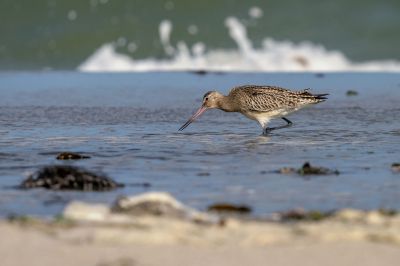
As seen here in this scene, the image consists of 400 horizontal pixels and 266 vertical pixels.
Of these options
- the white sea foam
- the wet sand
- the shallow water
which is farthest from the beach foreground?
the white sea foam

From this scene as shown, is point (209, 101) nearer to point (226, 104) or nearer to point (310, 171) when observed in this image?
point (226, 104)

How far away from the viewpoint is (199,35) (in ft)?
84.1

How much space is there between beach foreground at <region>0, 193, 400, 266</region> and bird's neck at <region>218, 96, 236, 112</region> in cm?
687

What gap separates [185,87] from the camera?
18.8m

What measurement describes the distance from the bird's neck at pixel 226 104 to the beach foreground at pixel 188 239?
22.6ft

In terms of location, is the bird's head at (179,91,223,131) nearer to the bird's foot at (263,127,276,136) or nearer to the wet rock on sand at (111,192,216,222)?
the bird's foot at (263,127,276,136)

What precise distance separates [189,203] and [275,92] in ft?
19.5

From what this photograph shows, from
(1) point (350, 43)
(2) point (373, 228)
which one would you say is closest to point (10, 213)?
(2) point (373, 228)

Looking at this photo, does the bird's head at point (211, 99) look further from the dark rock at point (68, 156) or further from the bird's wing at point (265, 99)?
the dark rock at point (68, 156)

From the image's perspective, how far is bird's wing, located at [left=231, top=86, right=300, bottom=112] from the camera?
1386cm

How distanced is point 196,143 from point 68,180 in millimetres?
3322

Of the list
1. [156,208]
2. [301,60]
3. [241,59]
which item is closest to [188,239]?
[156,208]

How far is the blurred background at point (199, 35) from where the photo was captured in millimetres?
24406

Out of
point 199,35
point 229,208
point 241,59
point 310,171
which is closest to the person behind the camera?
point 229,208
